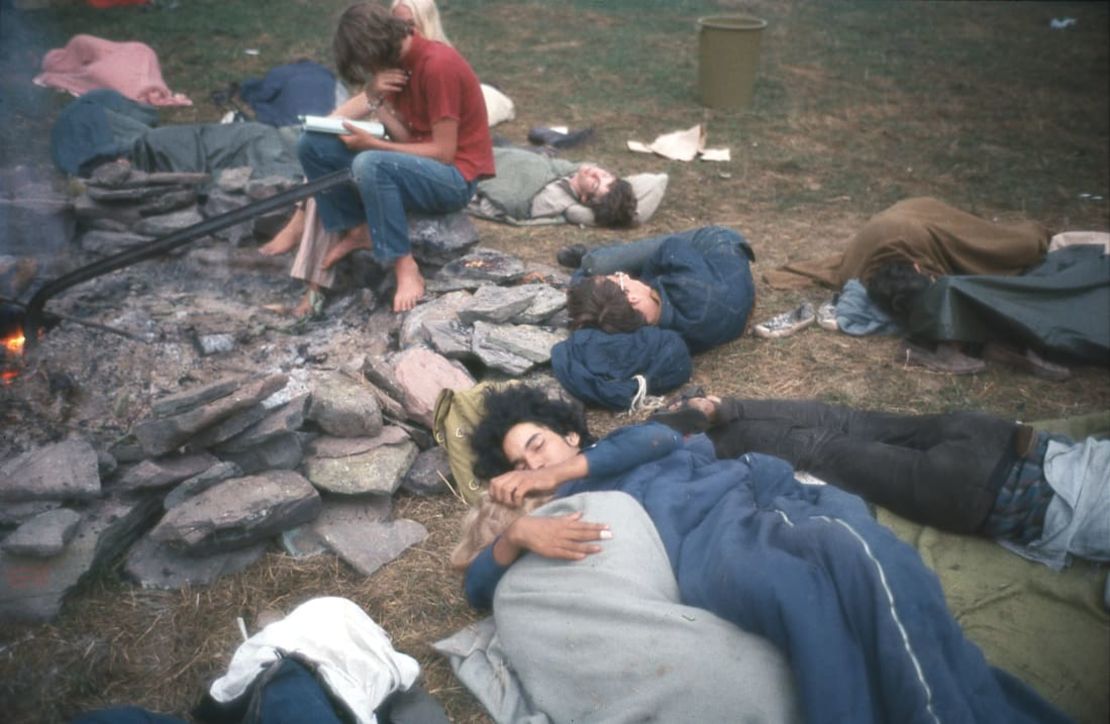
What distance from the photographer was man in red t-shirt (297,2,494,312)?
14.6ft

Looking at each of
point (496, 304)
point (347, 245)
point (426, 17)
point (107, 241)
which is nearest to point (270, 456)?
point (496, 304)

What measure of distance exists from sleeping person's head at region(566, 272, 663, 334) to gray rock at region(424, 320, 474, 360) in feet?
1.79

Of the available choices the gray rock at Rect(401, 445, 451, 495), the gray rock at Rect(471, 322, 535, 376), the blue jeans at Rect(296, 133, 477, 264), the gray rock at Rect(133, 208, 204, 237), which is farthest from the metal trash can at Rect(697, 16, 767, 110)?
the gray rock at Rect(401, 445, 451, 495)

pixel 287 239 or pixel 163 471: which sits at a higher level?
pixel 287 239

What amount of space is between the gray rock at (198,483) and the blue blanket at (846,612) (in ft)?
5.59

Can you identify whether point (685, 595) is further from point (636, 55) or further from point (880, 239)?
point (636, 55)

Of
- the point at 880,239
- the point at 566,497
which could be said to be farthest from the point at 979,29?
the point at 566,497

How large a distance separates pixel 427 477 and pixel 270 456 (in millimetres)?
628

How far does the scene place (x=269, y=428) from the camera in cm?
342

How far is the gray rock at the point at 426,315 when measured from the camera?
4.43 m

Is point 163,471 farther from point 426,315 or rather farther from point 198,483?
point 426,315

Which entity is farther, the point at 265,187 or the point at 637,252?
the point at 265,187

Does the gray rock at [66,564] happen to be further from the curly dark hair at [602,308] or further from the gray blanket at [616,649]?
the curly dark hair at [602,308]

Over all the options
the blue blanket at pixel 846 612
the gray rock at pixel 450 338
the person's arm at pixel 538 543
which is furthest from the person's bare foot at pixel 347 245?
the blue blanket at pixel 846 612
